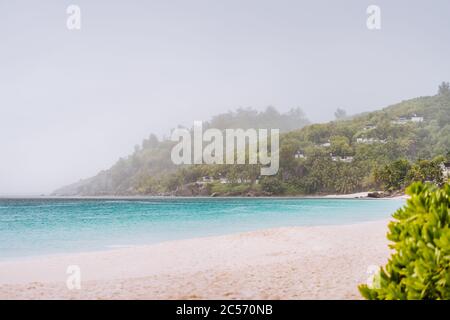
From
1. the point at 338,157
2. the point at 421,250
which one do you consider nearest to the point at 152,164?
the point at 338,157

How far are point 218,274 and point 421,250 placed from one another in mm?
3075

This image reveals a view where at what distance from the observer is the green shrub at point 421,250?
178 cm

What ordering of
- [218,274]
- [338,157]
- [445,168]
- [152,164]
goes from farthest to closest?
[152,164] < [338,157] < [445,168] < [218,274]

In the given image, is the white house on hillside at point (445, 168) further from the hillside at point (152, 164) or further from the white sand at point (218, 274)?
the hillside at point (152, 164)

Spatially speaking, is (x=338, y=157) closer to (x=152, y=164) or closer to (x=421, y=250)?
(x=152, y=164)

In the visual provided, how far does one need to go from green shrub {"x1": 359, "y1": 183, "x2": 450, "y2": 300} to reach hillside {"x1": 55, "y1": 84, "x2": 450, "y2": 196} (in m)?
41.6

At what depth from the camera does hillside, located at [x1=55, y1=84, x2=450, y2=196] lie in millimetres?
49531

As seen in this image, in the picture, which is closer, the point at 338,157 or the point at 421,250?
the point at 421,250

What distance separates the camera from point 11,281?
4.96m

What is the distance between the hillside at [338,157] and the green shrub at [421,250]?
4164cm

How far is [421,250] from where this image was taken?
5.90 feet
